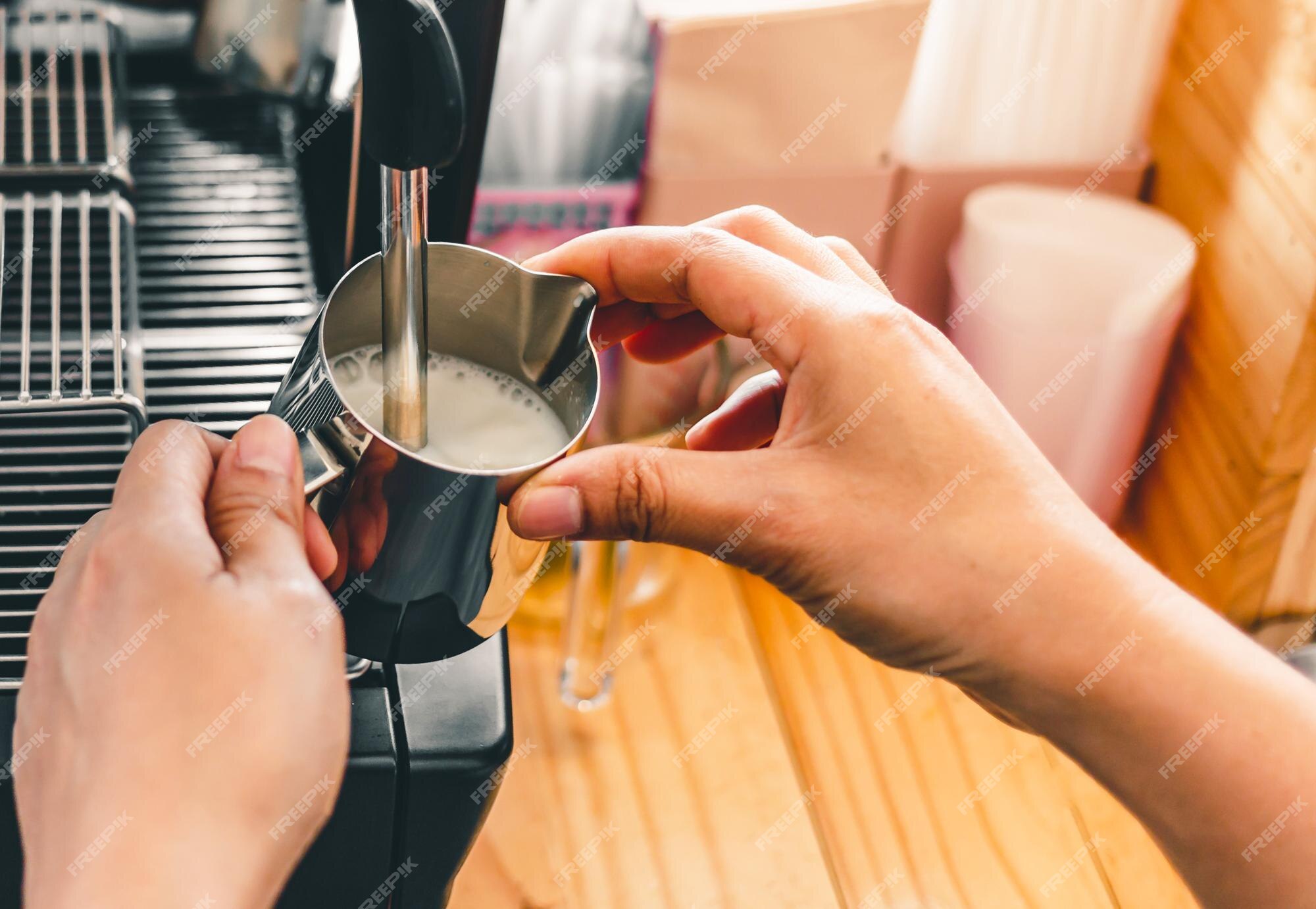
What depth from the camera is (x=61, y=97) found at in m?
0.69

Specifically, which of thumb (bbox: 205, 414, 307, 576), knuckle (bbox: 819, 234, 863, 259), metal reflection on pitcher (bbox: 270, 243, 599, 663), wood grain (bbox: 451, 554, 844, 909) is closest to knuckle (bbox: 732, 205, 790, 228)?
knuckle (bbox: 819, 234, 863, 259)

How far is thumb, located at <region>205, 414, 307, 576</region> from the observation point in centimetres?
42

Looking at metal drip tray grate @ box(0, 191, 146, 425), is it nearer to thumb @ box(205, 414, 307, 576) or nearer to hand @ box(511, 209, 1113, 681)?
thumb @ box(205, 414, 307, 576)

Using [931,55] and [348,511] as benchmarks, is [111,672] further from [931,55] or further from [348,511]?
[931,55]

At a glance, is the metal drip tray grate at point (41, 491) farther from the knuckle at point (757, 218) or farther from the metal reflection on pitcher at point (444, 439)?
the knuckle at point (757, 218)

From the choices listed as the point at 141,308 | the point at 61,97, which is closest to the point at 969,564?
the point at 141,308

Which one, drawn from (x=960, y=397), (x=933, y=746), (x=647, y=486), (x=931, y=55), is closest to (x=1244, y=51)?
(x=931, y=55)

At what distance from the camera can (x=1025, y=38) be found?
46.0 inches

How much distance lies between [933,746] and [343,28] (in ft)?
2.67

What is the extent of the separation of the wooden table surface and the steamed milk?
564 mm

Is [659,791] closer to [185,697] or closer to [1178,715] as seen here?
[1178,715]

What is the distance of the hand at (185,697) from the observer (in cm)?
40

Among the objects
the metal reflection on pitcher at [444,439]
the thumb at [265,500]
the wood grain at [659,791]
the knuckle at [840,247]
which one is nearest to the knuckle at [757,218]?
the knuckle at [840,247]

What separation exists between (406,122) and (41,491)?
0.80ft
